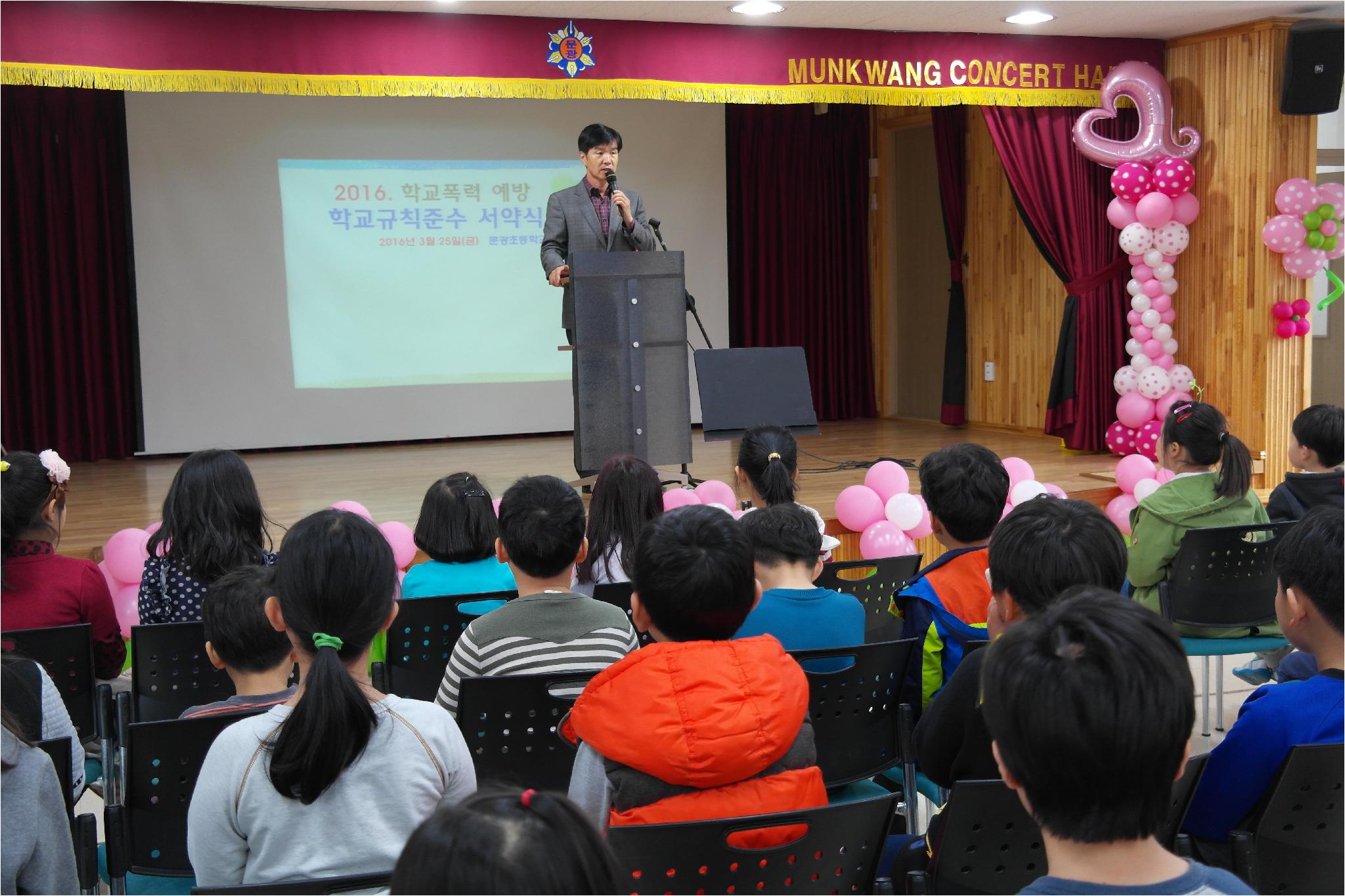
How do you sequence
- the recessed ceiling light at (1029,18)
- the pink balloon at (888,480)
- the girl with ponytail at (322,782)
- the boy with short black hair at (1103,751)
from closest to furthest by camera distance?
the boy with short black hair at (1103,751) → the girl with ponytail at (322,782) → the pink balloon at (888,480) → the recessed ceiling light at (1029,18)

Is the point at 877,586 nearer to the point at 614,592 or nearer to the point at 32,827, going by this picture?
the point at 614,592

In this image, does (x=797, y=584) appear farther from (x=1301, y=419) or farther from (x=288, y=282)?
→ (x=288, y=282)

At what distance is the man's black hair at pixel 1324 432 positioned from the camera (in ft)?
10.8

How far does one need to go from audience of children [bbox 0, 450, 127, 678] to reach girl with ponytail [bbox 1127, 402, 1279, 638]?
95.6 inches

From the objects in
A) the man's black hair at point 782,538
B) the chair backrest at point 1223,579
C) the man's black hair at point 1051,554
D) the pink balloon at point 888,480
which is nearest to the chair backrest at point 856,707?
the man's black hair at point 782,538

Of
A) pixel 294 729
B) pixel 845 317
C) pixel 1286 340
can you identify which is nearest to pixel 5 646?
pixel 294 729

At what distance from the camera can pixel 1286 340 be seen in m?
6.30

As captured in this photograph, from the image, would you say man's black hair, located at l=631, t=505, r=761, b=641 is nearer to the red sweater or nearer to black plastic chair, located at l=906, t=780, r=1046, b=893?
black plastic chair, located at l=906, t=780, r=1046, b=893

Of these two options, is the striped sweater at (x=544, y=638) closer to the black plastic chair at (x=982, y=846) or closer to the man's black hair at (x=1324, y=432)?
the black plastic chair at (x=982, y=846)

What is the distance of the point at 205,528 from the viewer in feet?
8.34

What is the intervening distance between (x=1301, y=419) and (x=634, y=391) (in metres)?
2.50

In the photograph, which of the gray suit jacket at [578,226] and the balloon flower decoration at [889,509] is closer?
the balloon flower decoration at [889,509]

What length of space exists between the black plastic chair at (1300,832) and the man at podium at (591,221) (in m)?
3.65

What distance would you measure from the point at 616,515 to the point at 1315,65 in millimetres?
4745
